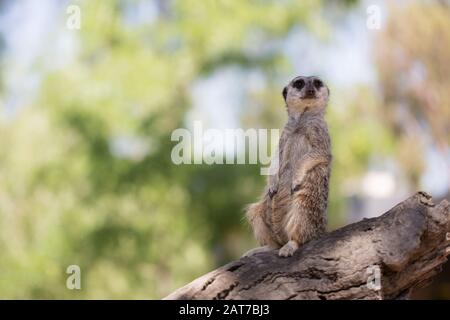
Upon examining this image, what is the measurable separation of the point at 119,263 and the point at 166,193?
5.50ft

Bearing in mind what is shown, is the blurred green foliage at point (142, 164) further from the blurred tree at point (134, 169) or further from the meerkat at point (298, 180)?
the meerkat at point (298, 180)

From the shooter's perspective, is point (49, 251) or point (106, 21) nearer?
point (49, 251)

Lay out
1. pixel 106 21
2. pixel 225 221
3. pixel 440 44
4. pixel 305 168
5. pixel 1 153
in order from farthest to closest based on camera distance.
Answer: pixel 440 44
pixel 1 153
pixel 106 21
pixel 225 221
pixel 305 168

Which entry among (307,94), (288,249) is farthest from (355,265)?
(307,94)

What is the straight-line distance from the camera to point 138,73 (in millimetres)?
14695

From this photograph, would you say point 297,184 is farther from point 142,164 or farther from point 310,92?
point 142,164

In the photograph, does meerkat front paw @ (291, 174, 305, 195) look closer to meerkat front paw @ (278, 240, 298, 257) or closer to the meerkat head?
meerkat front paw @ (278, 240, 298, 257)

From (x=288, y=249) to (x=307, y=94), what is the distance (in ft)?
3.83

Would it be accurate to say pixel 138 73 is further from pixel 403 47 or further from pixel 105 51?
pixel 403 47

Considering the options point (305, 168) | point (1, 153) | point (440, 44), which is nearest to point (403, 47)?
point (440, 44)

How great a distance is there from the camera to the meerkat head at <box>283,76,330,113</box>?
5.17 m

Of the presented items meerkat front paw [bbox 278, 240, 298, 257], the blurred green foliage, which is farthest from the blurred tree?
meerkat front paw [bbox 278, 240, 298, 257]
